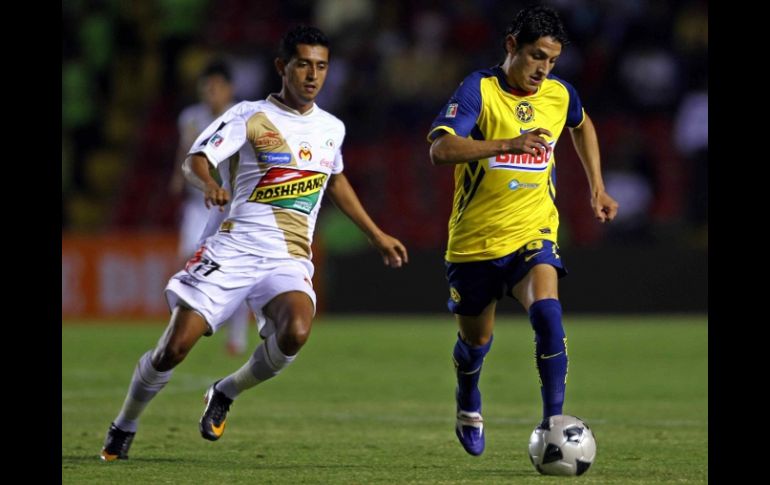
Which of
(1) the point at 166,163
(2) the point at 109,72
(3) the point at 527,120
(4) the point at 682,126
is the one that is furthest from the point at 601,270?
(3) the point at 527,120

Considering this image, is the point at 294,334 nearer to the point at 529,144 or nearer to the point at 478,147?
the point at 478,147

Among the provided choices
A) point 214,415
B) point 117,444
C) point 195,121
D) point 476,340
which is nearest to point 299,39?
point 476,340

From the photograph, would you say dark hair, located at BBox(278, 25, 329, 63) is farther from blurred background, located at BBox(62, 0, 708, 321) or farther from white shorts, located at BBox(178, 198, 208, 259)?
blurred background, located at BBox(62, 0, 708, 321)

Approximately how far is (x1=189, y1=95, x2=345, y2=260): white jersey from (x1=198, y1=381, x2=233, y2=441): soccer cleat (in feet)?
2.60

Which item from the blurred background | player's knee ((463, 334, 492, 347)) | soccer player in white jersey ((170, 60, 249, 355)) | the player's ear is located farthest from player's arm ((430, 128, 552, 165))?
the blurred background

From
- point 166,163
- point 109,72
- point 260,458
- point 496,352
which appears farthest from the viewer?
point 109,72

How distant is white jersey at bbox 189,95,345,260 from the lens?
283 inches

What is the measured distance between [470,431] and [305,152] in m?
1.65

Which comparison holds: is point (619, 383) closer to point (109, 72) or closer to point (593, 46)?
point (593, 46)

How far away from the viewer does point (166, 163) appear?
20531 millimetres

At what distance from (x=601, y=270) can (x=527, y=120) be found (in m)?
10.8

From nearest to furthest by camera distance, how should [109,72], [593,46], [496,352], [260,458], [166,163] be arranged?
[260,458], [496,352], [593,46], [166,163], [109,72]

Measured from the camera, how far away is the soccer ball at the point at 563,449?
21.1 ft
